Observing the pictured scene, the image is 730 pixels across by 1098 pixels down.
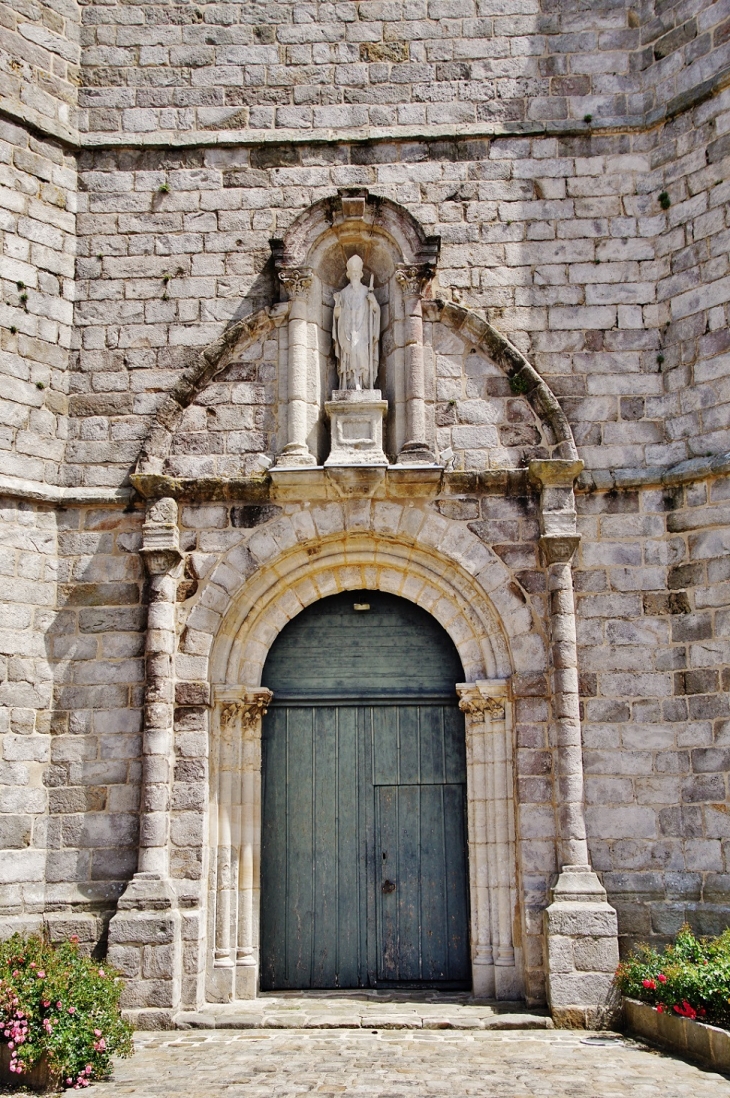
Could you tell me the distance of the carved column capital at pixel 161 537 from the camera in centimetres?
766

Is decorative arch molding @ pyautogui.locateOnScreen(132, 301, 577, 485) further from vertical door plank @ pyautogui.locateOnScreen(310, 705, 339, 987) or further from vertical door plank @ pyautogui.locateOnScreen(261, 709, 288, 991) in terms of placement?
vertical door plank @ pyautogui.locateOnScreen(310, 705, 339, 987)

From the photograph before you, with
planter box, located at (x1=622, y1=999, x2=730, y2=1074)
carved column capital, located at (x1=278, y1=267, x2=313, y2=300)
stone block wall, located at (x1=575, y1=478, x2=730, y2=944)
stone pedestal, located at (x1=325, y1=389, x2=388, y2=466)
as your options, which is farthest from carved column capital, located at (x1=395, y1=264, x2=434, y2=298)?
planter box, located at (x1=622, y1=999, x2=730, y2=1074)

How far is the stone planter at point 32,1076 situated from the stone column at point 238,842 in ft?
6.15

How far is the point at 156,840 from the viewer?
7.19 metres

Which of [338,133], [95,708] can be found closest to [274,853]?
[95,708]

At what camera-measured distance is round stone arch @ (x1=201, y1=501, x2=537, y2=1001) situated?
7.31m

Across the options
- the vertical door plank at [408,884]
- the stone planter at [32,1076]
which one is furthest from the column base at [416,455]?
the stone planter at [32,1076]

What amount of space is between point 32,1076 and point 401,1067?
6.00 feet

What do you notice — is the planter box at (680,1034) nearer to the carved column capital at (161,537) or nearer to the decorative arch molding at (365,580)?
the decorative arch molding at (365,580)

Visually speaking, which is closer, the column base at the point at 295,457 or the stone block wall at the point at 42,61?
the column base at the point at 295,457

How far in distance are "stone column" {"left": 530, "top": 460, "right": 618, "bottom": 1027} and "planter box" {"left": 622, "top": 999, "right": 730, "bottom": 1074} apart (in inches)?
10.0

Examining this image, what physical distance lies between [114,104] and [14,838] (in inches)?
215

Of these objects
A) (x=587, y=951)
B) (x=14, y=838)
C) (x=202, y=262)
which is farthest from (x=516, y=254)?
(x=14, y=838)

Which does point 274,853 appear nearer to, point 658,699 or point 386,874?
point 386,874
